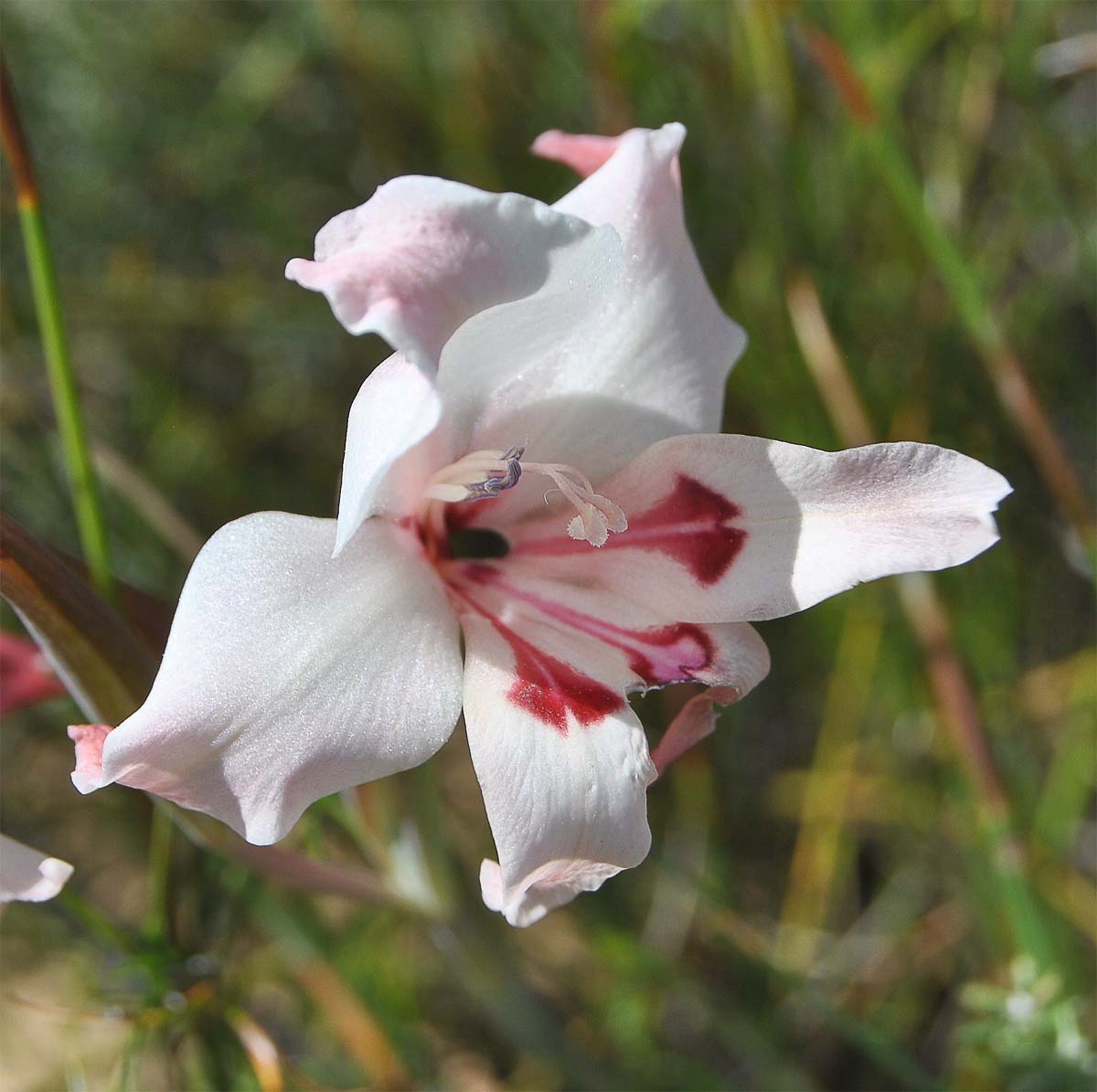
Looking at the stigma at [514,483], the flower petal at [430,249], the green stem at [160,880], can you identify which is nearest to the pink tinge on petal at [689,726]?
the stigma at [514,483]

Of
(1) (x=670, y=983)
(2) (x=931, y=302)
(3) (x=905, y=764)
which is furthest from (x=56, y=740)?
(2) (x=931, y=302)

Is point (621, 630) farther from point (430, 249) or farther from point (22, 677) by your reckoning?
point (22, 677)

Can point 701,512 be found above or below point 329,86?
→ below

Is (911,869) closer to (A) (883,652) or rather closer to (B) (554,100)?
(A) (883,652)

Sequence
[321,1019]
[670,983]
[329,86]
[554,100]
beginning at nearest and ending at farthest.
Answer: [670,983] → [321,1019] → [554,100] → [329,86]

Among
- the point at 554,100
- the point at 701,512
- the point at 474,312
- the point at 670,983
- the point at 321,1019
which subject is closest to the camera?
the point at 474,312
